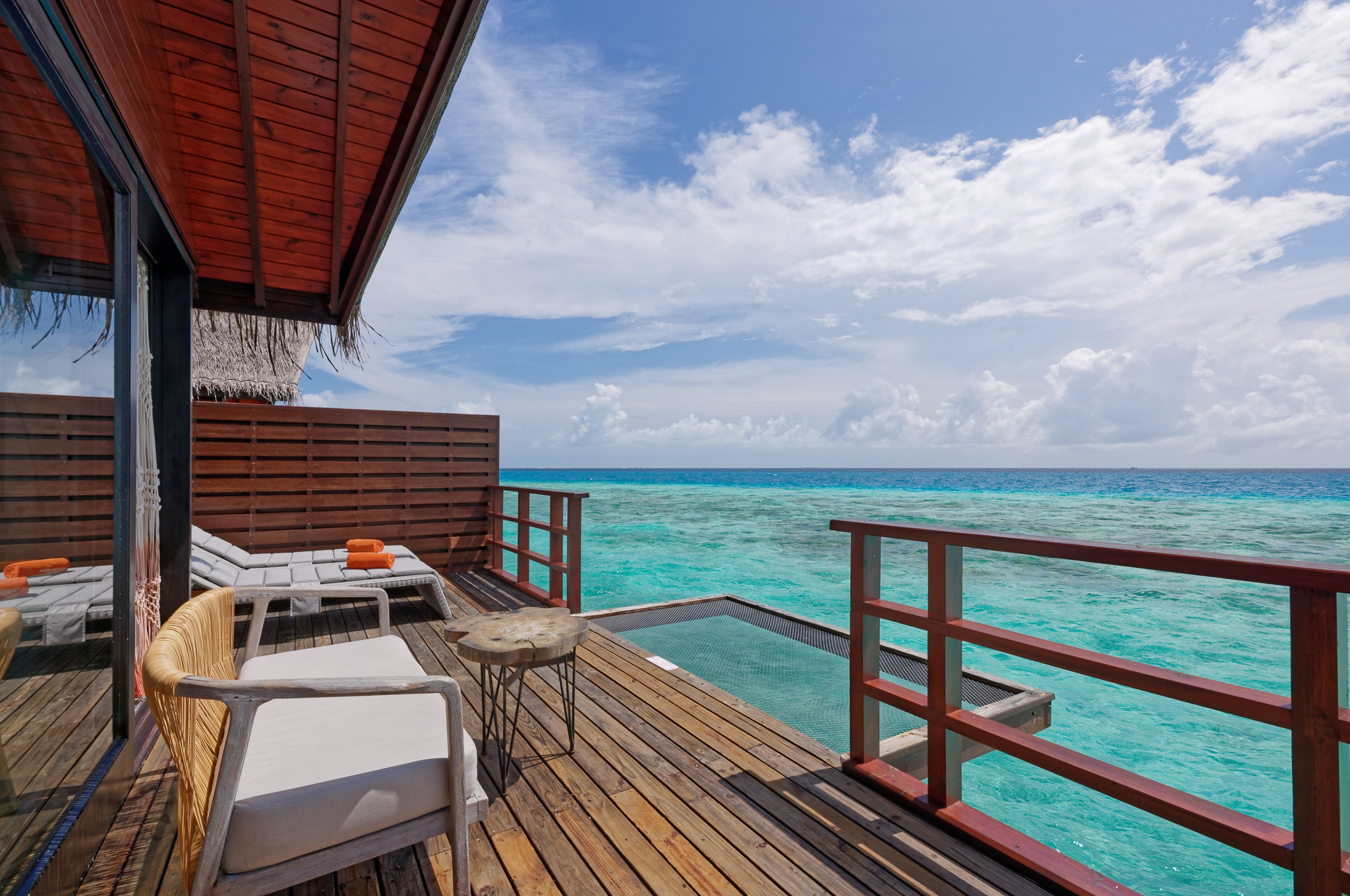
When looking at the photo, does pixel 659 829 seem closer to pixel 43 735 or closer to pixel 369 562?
pixel 43 735

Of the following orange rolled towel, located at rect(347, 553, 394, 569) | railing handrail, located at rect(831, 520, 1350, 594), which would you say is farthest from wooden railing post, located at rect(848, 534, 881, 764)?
orange rolled towel, located at rect(347, 553, 394, 569)

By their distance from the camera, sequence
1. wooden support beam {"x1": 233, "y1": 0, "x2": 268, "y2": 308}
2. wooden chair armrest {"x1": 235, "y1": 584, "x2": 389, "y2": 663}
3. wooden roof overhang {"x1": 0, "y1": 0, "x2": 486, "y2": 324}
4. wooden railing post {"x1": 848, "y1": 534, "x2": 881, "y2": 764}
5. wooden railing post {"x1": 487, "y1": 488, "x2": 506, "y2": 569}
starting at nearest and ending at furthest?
wooden roof overhang {"x1": 0, "y1": 0, "x2": 486, "y2": 324}, wooden support beam {"x1": 233, "y1": 0, "x2": 268, "y2": 308}, wooden railing post {"x1": 848, "y1": 534, "x2": 881, "y2": 764}, wooden chair armrest {"x1": 235, "y1": 584, "x2": 389, "y2": 663}, wooden railing post {"x1": 487, "y1": 488, "x2": 506, "y2": 569}

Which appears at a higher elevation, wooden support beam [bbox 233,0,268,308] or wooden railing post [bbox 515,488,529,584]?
wooden support beam [bbox 233,0,268,308]

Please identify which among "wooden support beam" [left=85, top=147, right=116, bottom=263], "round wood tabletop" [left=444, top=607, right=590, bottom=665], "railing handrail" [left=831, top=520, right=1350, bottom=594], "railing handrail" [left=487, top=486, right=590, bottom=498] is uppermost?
"wooden support beam" [left=85, top=147, right=116, bottom=263]

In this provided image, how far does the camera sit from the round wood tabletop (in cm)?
192

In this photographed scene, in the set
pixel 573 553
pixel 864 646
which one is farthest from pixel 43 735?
pixel 573 553

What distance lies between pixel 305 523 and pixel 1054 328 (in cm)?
3037

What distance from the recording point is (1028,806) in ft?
12.1

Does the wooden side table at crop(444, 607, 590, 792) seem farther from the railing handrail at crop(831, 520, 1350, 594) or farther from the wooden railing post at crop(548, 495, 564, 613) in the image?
the wooden railing post at crop(548, 495, 564, 613)

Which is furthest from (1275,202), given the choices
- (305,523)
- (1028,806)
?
(305,523)

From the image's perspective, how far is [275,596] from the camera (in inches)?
85.0

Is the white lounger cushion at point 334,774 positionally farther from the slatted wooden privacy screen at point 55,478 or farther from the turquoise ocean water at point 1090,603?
the turquoise ocean water at point 1090,603

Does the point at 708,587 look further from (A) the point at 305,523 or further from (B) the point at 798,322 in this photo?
(B) the point at 798,322

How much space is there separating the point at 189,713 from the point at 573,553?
9.61ft
